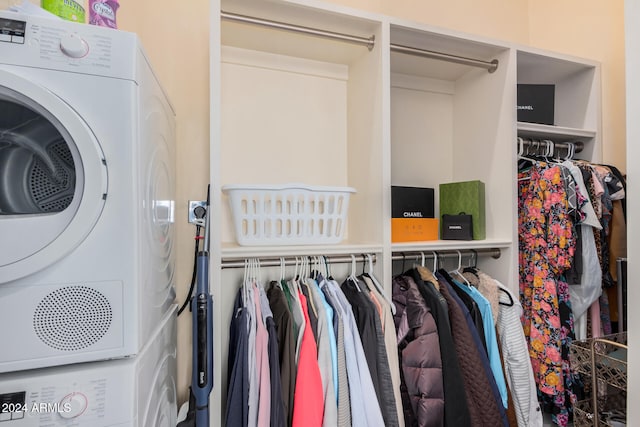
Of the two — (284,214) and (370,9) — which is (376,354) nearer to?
(284,214)

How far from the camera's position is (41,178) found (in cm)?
87

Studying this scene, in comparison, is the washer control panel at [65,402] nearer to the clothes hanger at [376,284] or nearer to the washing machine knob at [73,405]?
the washing machine knob at [73,405]

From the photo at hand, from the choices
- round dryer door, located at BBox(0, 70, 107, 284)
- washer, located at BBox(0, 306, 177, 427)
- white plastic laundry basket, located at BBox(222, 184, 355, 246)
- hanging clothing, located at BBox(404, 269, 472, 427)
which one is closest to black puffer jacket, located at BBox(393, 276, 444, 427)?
hanging clothing, located at BBox(404, 269, 472, 427)

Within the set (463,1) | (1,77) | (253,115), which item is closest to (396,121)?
(253,115)

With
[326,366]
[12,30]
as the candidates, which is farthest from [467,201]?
[12,30]

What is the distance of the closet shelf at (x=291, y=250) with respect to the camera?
1196mm

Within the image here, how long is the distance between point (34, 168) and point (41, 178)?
30mm

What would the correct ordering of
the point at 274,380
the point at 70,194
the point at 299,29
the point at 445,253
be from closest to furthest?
the point at 70,194 < the point at 274,380 < the point at 299,29 < the point at 445,253

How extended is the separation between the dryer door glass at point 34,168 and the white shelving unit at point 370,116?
19.8 inches

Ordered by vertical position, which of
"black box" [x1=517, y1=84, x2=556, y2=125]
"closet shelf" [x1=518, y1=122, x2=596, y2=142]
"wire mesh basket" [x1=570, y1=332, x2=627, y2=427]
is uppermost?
"black box" [x1=517, y1=84, x2=556, y2=125]

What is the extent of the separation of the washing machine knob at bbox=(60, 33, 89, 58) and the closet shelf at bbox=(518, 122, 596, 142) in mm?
1687

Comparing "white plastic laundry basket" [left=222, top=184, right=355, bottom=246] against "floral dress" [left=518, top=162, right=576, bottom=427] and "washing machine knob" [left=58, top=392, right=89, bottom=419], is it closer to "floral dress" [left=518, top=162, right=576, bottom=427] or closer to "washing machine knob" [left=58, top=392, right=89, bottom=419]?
"washing machine knob" [left=58, top=392, right=89, bottom=419]

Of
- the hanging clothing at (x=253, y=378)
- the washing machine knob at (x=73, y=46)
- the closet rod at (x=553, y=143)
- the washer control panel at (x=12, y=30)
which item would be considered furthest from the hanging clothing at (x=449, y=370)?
the washer control panel at (x=12, y=30)

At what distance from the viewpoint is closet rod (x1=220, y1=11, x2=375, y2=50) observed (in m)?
1.24
